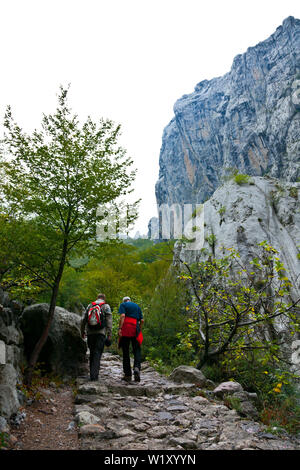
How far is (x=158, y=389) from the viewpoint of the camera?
629cm

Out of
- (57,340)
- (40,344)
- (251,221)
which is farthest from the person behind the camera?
(251,221)

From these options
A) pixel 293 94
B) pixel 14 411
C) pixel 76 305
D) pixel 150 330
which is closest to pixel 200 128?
pixel 293 94

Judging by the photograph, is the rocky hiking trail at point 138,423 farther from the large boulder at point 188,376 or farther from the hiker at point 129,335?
the hiker at point 129,335

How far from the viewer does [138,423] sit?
4227 mm

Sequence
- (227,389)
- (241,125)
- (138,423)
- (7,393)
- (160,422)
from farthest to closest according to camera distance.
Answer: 1. (241,125)
2. (227,389)
3. (160,422)
4. (138,423)
5. (7,393)

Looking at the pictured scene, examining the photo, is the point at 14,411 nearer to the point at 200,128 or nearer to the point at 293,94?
the point at 293,94

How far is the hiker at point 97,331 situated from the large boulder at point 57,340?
0.77 m

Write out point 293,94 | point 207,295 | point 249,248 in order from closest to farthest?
1. point 207,295
2. point 249,248
3. point 293,94

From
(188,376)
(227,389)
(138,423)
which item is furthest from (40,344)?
(227,389)

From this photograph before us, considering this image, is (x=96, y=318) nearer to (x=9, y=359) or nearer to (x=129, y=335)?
(x=129, y=335)

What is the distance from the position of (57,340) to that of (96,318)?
132cm

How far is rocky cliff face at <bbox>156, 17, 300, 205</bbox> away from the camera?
73000 millimetres

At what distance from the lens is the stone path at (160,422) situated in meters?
3.52

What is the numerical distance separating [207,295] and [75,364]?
394 centimetres
